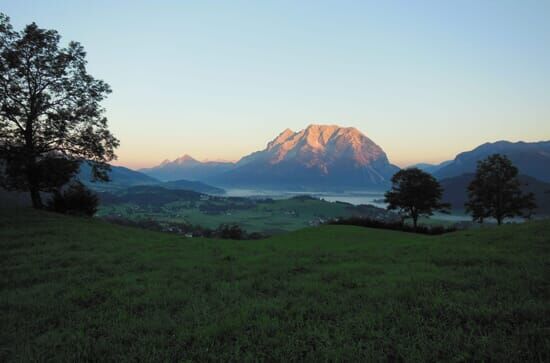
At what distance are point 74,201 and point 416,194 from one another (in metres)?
58.6

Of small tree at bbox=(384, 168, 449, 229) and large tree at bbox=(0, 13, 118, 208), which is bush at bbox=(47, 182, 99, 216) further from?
small tree at bbox=(384, 168, 449, 229)

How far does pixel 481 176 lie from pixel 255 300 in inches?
2355

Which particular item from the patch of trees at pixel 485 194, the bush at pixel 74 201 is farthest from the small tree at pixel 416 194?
the bush at pixel 74 201

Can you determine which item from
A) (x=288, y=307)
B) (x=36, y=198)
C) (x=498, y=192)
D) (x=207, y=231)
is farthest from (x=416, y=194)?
(x=207, y=231)

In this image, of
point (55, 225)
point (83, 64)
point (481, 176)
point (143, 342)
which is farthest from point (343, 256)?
point (481, 176)

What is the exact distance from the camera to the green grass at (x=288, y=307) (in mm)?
5629

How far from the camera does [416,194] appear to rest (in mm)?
56938

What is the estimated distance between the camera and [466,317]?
659cm

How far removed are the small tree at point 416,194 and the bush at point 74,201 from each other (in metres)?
53.7

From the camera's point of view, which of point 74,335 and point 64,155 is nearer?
point 74,335


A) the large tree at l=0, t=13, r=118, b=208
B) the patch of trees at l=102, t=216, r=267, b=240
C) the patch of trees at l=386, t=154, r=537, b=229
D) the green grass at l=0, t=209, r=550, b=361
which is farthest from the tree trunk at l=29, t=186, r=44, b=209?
the patch of trees at l=386, t=154, r=537, b=229

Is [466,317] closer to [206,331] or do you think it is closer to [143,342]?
[206,331]

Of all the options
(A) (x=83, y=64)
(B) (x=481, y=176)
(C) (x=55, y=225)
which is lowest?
(C) (x=55, y=225)

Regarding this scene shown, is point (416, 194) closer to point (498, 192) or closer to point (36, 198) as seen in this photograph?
point (498, 192)
